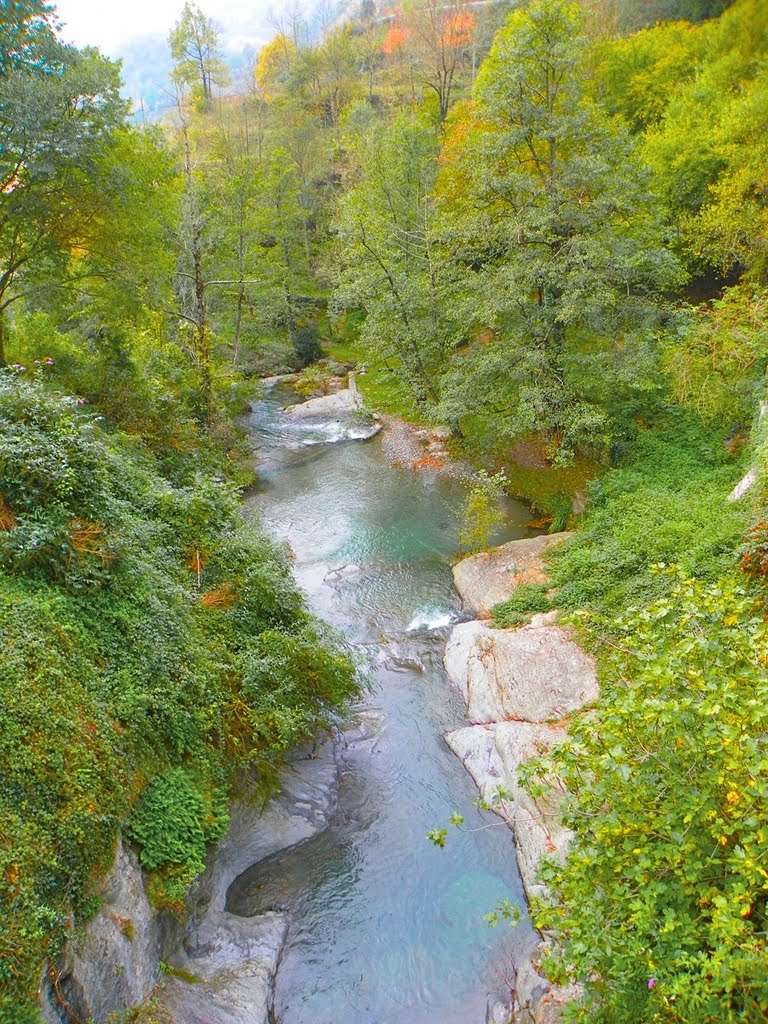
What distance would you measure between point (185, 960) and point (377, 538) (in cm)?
1233

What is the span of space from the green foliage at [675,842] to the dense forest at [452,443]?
3 centimetres

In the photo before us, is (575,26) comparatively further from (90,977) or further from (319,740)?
(90,977)

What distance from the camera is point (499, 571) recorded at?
15852 mm

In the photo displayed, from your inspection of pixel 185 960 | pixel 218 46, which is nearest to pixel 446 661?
pixel 185 960

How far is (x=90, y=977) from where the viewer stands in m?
5.85

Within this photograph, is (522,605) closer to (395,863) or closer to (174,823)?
(395,863)

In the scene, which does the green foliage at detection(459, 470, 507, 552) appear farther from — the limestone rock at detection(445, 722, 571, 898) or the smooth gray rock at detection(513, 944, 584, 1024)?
the smooth gray rock at detection(513, 944, 584, 1024)

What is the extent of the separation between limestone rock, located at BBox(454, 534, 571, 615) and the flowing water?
50cm

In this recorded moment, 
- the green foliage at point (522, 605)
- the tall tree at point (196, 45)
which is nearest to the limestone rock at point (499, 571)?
the green foliage at point (522, 605)

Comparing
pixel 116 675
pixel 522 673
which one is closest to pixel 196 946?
pixel 116 675

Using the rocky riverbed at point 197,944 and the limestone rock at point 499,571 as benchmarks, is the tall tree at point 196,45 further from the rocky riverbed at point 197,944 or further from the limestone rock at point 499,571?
the rocky riverbed at point 197,944

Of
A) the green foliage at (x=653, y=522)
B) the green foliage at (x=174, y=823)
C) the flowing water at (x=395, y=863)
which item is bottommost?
the flowing water at (x=395, y=863)

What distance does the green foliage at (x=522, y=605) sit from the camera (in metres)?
13.8

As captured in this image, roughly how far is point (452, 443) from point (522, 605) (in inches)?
477
